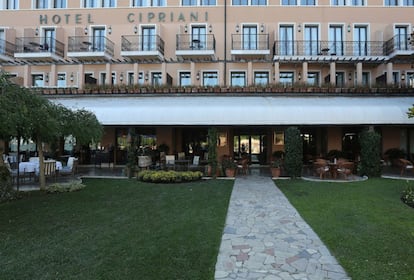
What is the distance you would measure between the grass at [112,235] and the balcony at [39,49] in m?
12.9

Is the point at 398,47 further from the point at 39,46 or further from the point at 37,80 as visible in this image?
the point at 37,80

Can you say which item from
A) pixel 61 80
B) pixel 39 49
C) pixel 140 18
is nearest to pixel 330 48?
pixel 140 18

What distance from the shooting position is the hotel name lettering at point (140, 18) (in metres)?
20.2

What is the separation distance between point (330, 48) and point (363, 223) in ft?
51.6

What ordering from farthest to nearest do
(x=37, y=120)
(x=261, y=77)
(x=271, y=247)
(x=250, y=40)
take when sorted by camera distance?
(x=250, y=40), (x=261, y=77), (x=37, y=120), (x=271, y=247)

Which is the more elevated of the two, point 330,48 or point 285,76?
point 330,48

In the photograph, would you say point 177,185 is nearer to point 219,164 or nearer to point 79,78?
point 219,164

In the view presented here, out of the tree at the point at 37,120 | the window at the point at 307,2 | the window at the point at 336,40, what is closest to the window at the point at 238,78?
the window at the point at 336,40

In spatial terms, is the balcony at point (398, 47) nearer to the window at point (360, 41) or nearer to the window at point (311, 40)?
the window at point (360, 41)

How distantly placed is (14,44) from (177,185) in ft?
55.4

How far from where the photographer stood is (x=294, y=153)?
44.9 ft

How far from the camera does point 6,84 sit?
7324mm

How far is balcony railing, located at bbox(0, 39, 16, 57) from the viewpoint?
793 inches

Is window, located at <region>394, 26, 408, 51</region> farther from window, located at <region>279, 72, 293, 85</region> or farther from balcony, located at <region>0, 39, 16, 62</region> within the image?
balcony, located at <region>0, 39, 16, 62</region>
